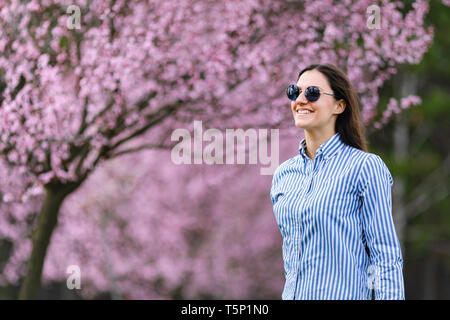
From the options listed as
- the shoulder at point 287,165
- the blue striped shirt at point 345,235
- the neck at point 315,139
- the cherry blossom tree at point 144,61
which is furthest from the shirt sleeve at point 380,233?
the cherry blossom tree at point 144,61

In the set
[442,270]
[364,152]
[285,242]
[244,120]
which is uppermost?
[244,120]

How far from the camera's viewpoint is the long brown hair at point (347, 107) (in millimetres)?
2812

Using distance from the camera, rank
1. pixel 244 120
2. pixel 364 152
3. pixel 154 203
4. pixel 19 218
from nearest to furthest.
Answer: pixel 364 152, pixel 244 120, pixel 19 218, pixel 154 203

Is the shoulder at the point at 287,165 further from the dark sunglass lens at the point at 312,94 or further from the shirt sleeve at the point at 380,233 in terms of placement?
the shirt sleeve at the point at 380,233

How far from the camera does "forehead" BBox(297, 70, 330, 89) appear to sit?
2807 mm

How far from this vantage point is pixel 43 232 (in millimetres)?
6387

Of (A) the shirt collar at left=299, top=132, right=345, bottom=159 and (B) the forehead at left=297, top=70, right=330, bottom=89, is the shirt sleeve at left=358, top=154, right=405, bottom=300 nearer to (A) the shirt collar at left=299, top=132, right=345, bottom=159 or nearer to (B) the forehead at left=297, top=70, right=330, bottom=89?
(A) the shirt collar at left=299, top=132, right=345, bottom=159

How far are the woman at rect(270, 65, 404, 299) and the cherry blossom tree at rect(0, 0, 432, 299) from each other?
3.35m

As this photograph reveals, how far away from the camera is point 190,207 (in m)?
13.6

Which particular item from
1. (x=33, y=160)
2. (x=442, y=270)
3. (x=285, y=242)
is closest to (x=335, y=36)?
(x=33, y=160)

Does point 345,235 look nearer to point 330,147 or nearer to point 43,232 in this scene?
point 330,147

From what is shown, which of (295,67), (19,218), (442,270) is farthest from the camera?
(442,270)
